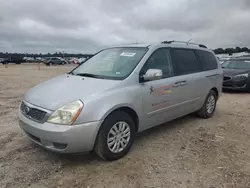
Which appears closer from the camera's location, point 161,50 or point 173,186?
point 173,186

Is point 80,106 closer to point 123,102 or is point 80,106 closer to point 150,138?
point 123,102

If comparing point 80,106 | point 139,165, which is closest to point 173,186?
point 139,165

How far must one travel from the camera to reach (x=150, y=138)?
4.59 meters

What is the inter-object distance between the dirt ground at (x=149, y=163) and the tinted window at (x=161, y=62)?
49.6 inches

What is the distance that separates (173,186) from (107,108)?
4.29 ft

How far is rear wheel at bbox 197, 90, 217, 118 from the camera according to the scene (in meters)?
5.81

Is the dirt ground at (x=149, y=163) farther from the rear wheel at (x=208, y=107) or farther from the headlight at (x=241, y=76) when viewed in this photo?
the headlight at (x=241, y=76)

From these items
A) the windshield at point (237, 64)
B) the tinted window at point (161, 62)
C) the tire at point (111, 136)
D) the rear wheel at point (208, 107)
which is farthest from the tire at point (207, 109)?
the windshield at point (237, 64)

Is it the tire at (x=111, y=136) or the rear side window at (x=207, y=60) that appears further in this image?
the rear side window at (x=207, y=60)

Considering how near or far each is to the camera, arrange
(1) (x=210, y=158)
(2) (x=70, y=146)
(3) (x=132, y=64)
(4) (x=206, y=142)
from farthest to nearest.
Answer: (4) (x=206, y=142) < (3) (x=132, y=64) < (1) (x=210, y=158) < (2) (x=70, y=146)

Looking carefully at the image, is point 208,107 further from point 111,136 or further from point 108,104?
point 108,104

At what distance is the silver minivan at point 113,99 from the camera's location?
320 centimetres

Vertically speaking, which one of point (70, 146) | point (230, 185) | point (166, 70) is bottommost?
point (230, 185)

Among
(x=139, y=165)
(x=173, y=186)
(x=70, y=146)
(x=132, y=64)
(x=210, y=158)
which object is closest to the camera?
(x=173, y=186)
